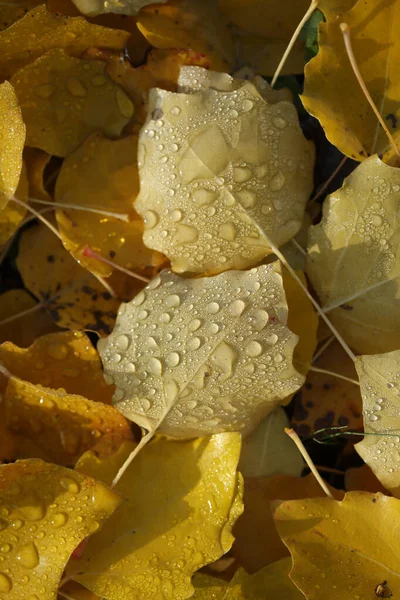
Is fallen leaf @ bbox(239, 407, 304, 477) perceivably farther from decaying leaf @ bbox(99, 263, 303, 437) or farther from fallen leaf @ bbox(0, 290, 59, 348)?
fallen leaf @ bbox(0, 290, 59, 348)

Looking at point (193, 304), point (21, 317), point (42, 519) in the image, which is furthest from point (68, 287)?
point (42, 519)

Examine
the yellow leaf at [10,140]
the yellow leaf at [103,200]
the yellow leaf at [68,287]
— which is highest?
the yellow leaf at [10,140]

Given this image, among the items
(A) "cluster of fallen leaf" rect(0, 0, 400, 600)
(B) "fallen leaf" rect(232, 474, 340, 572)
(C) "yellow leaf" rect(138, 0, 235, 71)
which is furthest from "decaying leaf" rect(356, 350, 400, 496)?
(C) "yellow leaf" rect(138, 0, 235, 71)

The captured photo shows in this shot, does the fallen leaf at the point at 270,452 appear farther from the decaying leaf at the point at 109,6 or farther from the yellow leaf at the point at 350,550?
the decaying leaf at the point at 109,6

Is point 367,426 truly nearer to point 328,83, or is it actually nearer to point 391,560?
point 391,560

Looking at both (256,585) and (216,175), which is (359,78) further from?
(256,585)

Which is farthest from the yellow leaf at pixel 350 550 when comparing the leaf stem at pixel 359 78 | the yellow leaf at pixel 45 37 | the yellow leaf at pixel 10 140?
the yellow leaf at pixel 45 37
